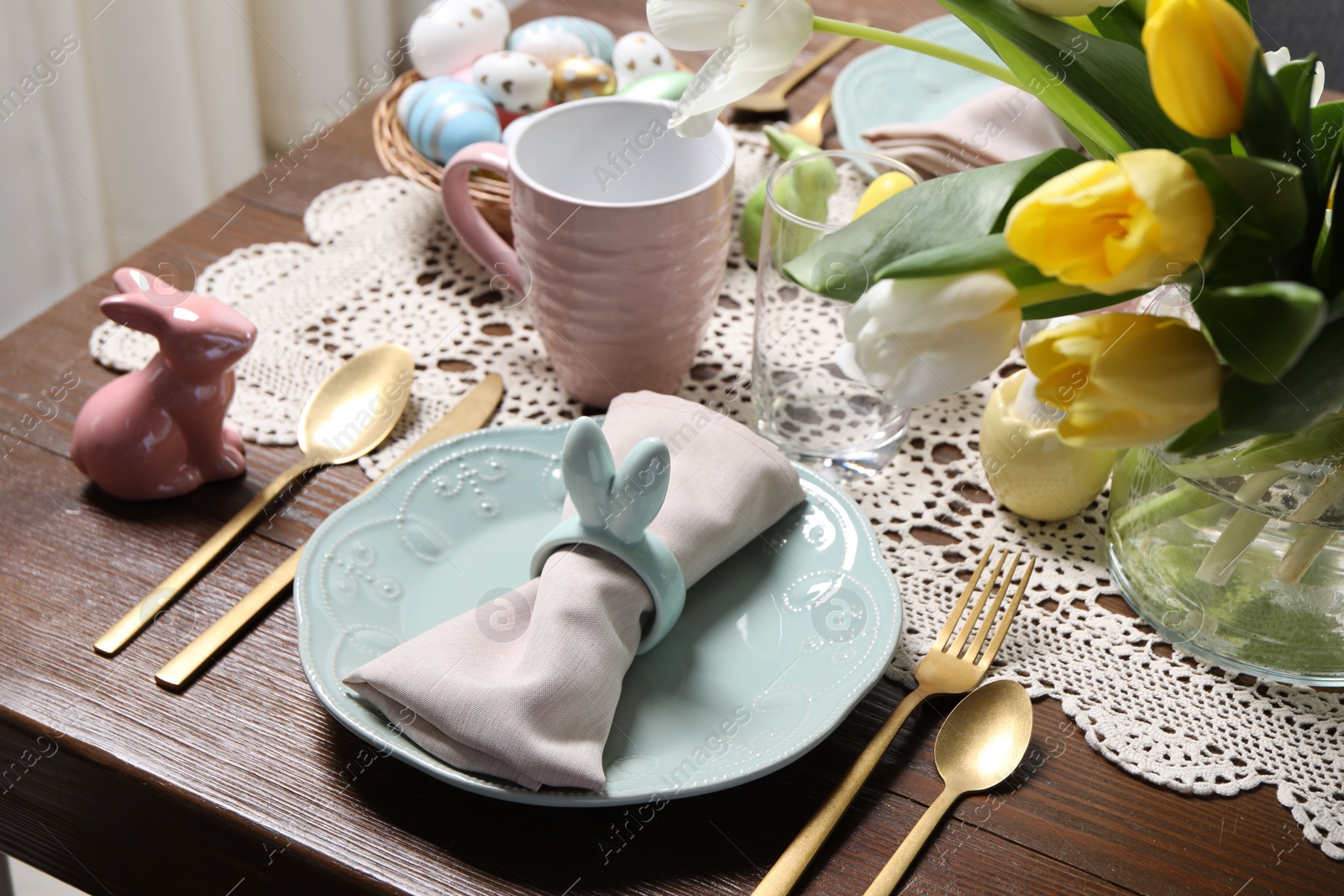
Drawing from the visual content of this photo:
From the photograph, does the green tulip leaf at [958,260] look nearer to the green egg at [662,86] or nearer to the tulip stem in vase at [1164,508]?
the tulip stem in vase at [1164,508]

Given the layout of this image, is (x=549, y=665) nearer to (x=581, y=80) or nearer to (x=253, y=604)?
(x=253, y=604)

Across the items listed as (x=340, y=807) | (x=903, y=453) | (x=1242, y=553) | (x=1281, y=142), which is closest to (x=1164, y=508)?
(x=1242, y=553)

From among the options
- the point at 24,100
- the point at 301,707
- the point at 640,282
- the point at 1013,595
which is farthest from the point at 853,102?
the point at 24,100

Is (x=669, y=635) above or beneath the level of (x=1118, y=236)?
beneath

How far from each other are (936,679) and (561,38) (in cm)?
57

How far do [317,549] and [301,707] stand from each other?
7cm

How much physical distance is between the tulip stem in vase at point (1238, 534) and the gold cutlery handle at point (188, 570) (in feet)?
1.44

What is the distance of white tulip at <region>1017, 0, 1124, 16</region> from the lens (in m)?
0.32

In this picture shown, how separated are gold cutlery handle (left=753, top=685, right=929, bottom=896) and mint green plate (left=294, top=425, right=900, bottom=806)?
27mm

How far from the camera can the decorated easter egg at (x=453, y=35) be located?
814mm

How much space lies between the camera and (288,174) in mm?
800

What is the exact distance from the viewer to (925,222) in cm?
33

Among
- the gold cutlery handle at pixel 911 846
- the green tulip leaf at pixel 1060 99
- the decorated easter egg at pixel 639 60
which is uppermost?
the green tulip leaf at pixel 1060 99

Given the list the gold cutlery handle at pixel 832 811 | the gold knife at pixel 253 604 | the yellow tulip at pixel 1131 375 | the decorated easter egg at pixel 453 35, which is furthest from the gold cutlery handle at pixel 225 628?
the decorated easter egg at pixel 453 35
